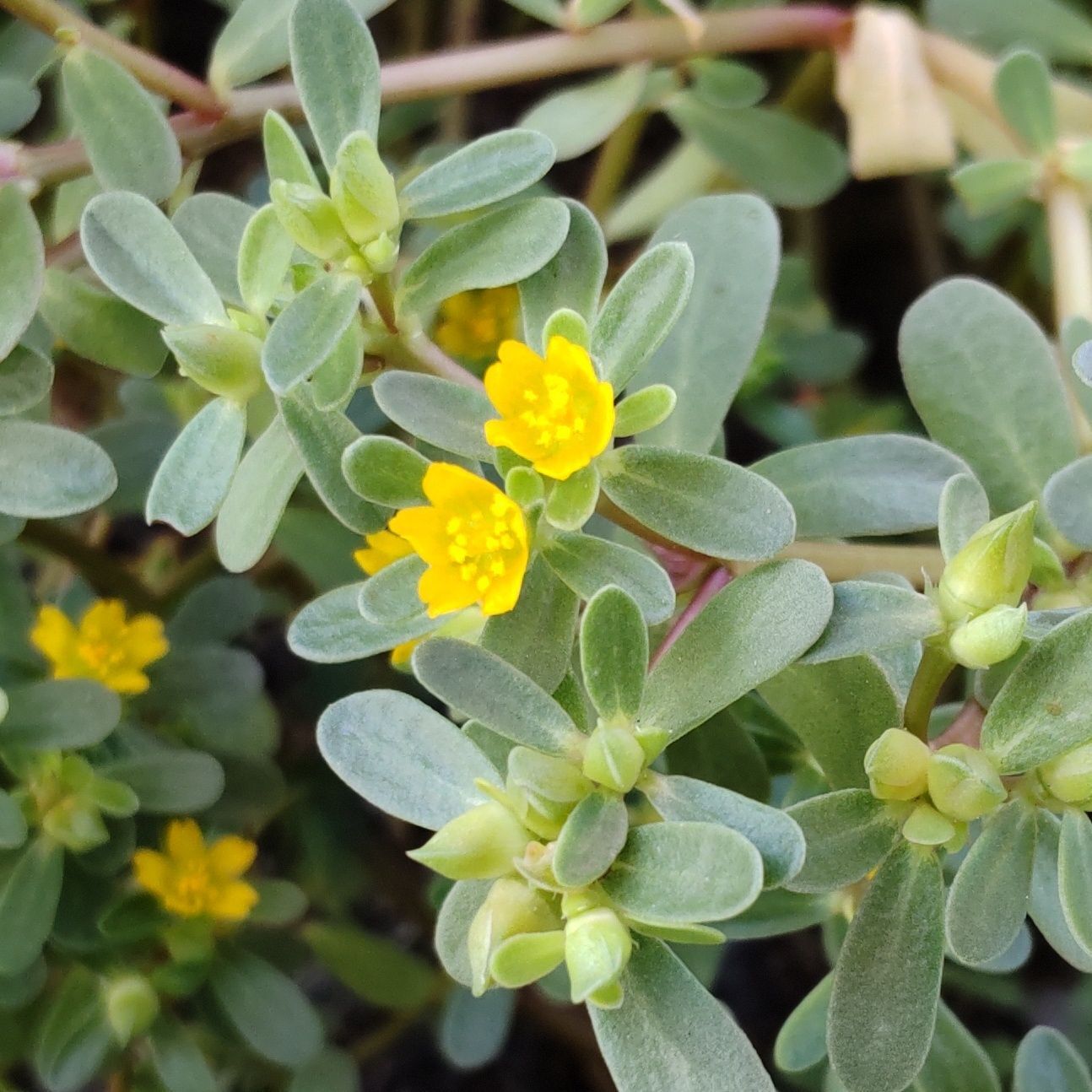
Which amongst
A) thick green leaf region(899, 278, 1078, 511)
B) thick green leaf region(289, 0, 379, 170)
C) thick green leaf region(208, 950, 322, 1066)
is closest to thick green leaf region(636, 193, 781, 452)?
thick green leaf region(899, 278, 1078, 511)

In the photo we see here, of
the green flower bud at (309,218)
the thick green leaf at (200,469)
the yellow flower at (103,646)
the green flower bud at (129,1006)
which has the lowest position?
the green flower bud at (129,1006)

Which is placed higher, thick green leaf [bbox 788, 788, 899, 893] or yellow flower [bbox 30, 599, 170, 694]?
thick green leaf [bbox 788, 788, 899, 893]

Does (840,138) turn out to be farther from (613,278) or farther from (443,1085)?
(443,1085)

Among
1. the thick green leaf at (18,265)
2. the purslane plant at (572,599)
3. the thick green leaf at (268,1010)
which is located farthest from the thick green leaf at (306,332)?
the thick green leaf at (268,1010)

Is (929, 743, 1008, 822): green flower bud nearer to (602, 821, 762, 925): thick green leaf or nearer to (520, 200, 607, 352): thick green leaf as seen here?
(602, 821, 762, 925): thick green leaf

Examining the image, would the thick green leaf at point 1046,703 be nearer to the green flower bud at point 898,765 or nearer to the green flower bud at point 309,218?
the green flower bud at point 898,765

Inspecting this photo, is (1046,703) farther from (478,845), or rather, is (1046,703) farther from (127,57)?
(127,57)

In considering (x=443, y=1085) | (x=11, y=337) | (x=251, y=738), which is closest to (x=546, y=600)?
(x=11, y=337)

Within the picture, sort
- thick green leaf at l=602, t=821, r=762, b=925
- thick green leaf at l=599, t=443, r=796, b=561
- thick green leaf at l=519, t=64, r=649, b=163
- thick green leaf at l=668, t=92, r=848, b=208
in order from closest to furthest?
thick green leaf at l=602, t=821, r=762, b=925, thick green leaf at l=599, t=443, r=796, b=561, thick green leaf at l=519, t=64, r=649, b=163, thick green leaf at l=668, t=92, r=848, b=208
